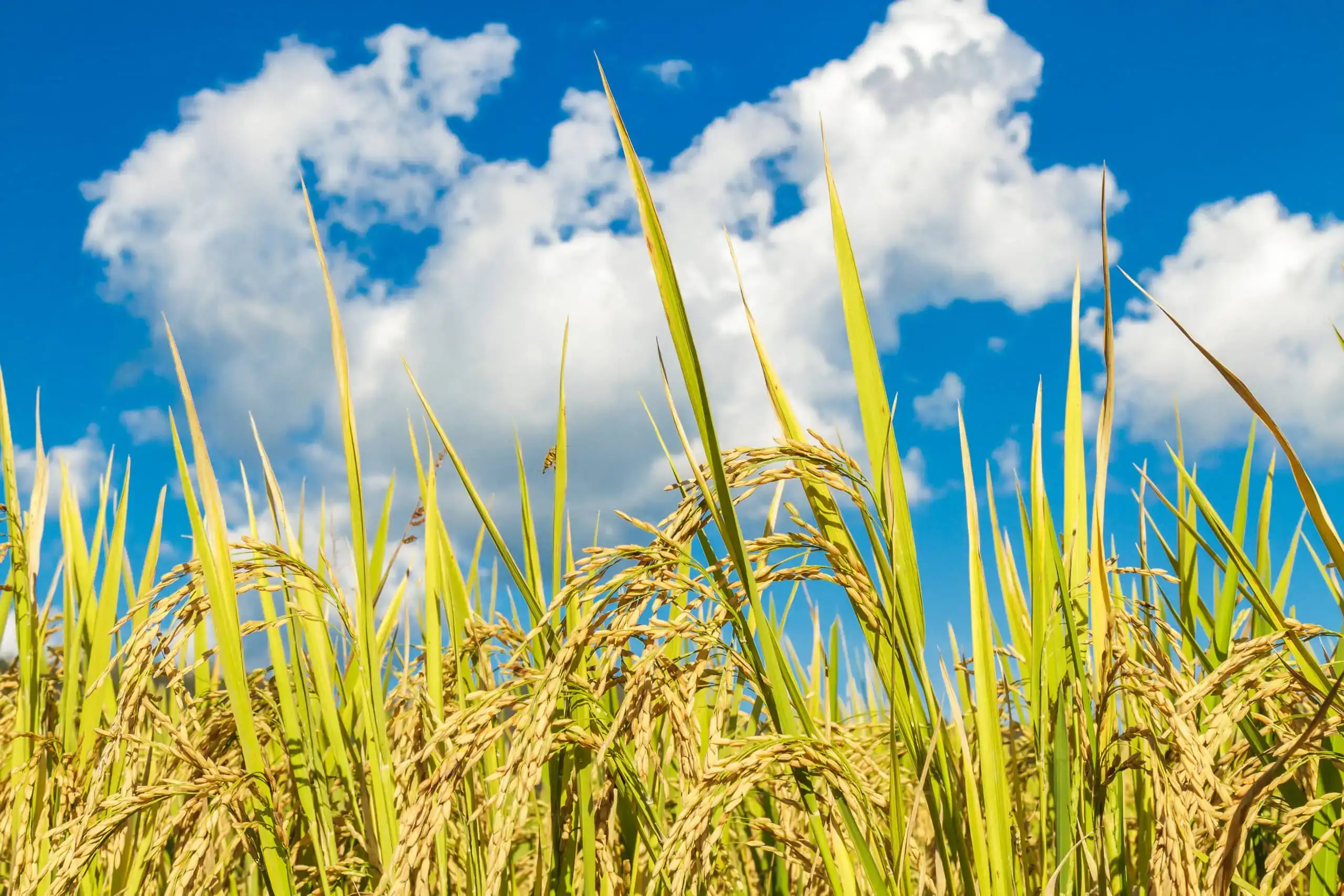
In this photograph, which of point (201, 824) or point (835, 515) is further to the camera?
point (201, 824)

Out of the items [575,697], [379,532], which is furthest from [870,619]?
[379,532]

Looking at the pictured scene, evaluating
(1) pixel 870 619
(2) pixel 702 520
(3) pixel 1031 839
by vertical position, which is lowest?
(3) pixel 1031 839

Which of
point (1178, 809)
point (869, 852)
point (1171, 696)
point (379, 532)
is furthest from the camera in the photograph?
point (379, 532)

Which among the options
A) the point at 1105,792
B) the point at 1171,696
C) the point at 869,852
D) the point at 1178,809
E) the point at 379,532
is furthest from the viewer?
the point at 379,532

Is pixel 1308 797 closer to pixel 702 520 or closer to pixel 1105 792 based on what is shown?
pixel 1105 792

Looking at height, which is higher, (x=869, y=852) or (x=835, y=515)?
(x=835, y=515)

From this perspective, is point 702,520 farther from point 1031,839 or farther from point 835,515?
point 1031,839

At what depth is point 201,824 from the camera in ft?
4.87

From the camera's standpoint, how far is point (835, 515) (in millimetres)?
1352

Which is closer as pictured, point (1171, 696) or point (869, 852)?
point (869, 852)

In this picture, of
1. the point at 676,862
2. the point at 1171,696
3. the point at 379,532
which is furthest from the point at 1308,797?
the point at 379,532

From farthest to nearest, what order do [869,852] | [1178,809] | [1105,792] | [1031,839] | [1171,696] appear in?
[1031,839] < [1171,696] < [1105,792] < [869,852] < [1178,809]

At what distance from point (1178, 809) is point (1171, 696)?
46 centimetres

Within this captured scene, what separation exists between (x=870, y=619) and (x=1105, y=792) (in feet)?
1.33
